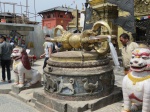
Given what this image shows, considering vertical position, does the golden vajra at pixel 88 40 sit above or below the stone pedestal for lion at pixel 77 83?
above

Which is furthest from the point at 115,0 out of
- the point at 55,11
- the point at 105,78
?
the point at 55,11

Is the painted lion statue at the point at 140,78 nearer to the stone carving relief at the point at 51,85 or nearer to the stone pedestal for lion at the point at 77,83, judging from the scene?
the stone pedestal for lion at the point at 77,83

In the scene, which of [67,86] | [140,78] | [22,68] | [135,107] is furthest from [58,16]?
[140,78]

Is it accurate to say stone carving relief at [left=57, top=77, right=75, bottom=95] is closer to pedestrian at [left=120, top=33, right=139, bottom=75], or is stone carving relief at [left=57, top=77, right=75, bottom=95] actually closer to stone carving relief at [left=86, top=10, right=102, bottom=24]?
pedestrian at [left=120, top=33, right=139, bottom=75]

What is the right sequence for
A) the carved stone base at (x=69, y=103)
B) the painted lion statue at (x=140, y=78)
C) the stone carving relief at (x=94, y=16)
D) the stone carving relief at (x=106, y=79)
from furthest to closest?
the stone carving relief at (x=94, y=16), the stone carving relief at (x=106, y=79), the carved stone base at (x=69, y=103), the painted lion statue at (x=140, y=78)

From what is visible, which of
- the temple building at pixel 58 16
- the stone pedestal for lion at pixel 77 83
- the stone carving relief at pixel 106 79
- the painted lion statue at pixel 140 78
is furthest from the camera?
the temple building at pixel 58 16

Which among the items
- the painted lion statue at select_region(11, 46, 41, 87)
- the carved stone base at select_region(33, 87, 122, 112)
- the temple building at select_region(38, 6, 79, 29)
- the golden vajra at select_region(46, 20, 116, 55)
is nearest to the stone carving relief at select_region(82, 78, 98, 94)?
the carved stone base at select_region(33, 87, 122, 112)

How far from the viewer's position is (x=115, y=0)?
19.6 feet

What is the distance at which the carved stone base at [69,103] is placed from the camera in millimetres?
3711

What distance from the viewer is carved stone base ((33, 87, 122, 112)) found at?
12.2 feet

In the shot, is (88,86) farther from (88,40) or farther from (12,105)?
(12,105)

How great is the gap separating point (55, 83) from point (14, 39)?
8797 mm

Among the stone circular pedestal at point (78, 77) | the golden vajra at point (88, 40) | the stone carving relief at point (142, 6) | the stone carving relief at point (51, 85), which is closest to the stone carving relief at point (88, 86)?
the stone circular pedestal at point (78, 77)

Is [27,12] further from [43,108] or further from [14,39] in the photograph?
[43,108]
